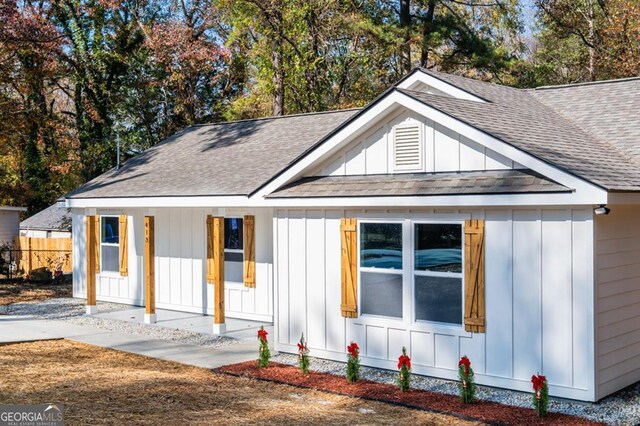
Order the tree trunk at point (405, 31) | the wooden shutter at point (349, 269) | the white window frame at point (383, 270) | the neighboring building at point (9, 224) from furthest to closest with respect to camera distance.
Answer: the neighboring building at point (9, 224)
the tree trunk at point (405, 31)
the wooden shutter at point (349, 269)
the white window frame at point (383, 270)

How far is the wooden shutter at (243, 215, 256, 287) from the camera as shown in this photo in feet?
51.1

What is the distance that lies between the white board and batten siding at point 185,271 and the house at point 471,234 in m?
1.75

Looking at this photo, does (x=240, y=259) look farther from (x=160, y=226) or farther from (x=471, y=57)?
(x=471, y=57)

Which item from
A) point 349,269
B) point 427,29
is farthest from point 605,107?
point 427,29

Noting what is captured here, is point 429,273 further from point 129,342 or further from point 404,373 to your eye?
point 129,342

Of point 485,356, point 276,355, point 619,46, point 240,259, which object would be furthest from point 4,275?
point 619,46

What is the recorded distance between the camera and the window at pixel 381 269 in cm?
1068

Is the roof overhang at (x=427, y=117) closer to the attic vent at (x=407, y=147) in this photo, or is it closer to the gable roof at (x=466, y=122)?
the gable roof at (x=466, y=122)

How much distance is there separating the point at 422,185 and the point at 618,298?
2884 mm

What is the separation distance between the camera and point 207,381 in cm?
1055

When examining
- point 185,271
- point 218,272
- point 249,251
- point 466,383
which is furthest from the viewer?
point 185,271

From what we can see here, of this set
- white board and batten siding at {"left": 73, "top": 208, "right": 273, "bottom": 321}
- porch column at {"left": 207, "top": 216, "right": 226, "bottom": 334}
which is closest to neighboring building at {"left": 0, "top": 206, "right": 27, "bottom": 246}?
white board and batten siding at {"left": 73, "top": 208, "right": 273, "bottom": 321}

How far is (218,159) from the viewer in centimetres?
1775

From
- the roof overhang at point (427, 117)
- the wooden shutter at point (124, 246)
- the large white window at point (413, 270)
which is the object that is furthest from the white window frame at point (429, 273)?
the wooden shutter at point (124, 246)
